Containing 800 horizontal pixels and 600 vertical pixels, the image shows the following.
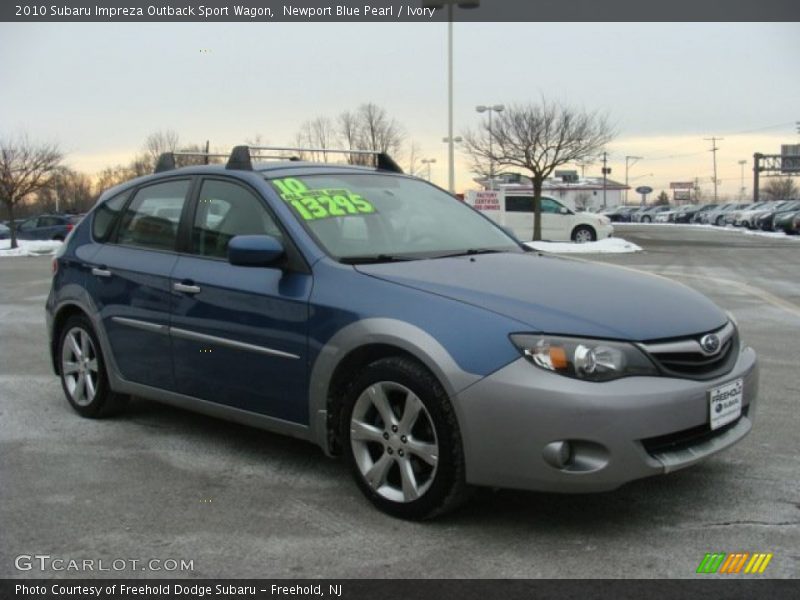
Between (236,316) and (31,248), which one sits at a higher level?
(236,316)

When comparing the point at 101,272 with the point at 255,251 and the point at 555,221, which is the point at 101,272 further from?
the point at 555,221

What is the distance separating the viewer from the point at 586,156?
30891 millimetres

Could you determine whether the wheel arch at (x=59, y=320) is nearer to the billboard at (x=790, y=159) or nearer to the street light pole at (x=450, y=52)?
the street light pole at (x=450, y=52)

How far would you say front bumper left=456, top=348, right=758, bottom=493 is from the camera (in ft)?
10.3

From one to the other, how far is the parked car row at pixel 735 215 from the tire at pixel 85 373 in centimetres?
3651

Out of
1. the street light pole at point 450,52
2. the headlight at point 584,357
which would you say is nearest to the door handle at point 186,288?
the headlight at point 584,357

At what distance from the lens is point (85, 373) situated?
212 inches

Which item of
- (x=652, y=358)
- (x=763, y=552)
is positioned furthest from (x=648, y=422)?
(x=763, y=552)

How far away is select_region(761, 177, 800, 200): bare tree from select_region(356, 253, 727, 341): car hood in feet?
334

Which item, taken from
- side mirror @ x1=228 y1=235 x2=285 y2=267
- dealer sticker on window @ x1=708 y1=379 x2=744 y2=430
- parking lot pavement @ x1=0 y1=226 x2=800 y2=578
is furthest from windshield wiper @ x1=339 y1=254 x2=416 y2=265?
dealer sticker on window @ x1=708 y1=379 x2=744 y2=430

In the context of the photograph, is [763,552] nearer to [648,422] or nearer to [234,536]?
[648,422]

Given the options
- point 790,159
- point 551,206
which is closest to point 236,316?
point 551,206

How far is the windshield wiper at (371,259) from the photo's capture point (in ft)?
13.0

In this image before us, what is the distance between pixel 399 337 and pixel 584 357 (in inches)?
30.6
